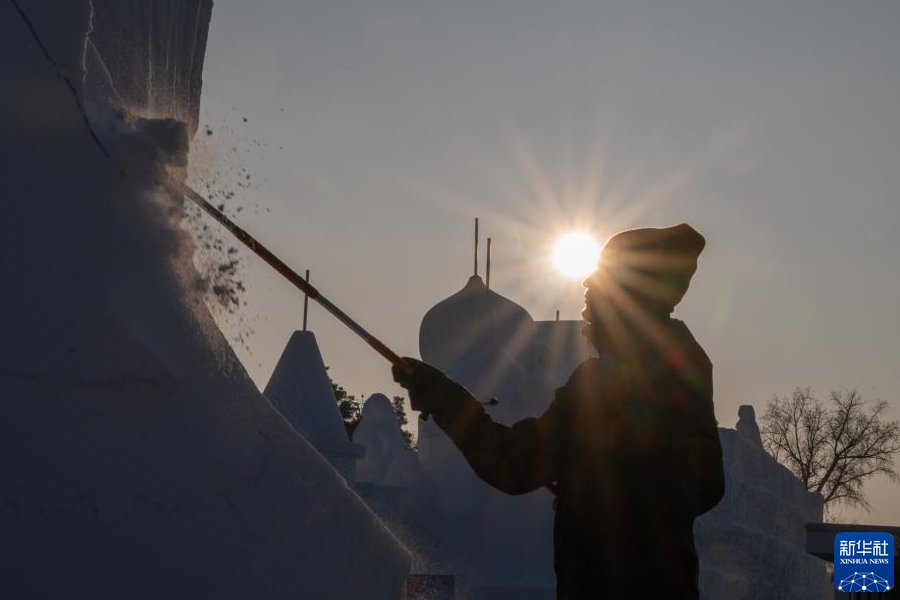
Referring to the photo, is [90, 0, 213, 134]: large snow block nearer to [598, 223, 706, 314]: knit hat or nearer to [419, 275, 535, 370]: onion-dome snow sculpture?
[598, 223, 706, 314]: knit hat

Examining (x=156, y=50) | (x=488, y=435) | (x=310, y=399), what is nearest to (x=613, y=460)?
A: (x=488, y=435)

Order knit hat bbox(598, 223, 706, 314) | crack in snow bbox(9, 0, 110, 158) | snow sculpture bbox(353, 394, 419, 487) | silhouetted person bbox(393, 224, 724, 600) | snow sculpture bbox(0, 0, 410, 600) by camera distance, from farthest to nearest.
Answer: snow sculpture bbox(353, 394, 419, 487) → knit hat bbox(598, 223, 706, 314) → silhouetted person bbox(393, 224, 724, 600) → crack in snow bbox(9, 0, 110, 158) → snow sculpture bbox(0, 0, 410, 600)

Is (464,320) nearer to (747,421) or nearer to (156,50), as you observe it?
(747,421)

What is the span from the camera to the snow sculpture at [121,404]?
1.97m

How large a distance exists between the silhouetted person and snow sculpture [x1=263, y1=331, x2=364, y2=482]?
12049 millimetres

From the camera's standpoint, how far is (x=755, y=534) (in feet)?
65.3

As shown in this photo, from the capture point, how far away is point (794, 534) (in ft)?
78.0

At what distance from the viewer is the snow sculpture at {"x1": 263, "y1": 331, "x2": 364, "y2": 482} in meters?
14.8

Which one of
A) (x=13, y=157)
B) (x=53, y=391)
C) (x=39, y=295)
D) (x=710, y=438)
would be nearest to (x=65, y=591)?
(x=53, y=391)

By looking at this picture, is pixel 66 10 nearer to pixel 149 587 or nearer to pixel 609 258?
pixel 149 587

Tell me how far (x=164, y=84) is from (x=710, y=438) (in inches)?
56.1

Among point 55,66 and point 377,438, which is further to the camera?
point 377,438

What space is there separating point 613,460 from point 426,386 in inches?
17.1

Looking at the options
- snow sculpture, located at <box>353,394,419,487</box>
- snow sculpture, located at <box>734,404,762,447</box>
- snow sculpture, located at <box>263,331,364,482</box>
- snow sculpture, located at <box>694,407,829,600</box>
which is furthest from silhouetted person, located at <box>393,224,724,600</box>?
snow sculpture, located at <box>734,404,762,447</box>
